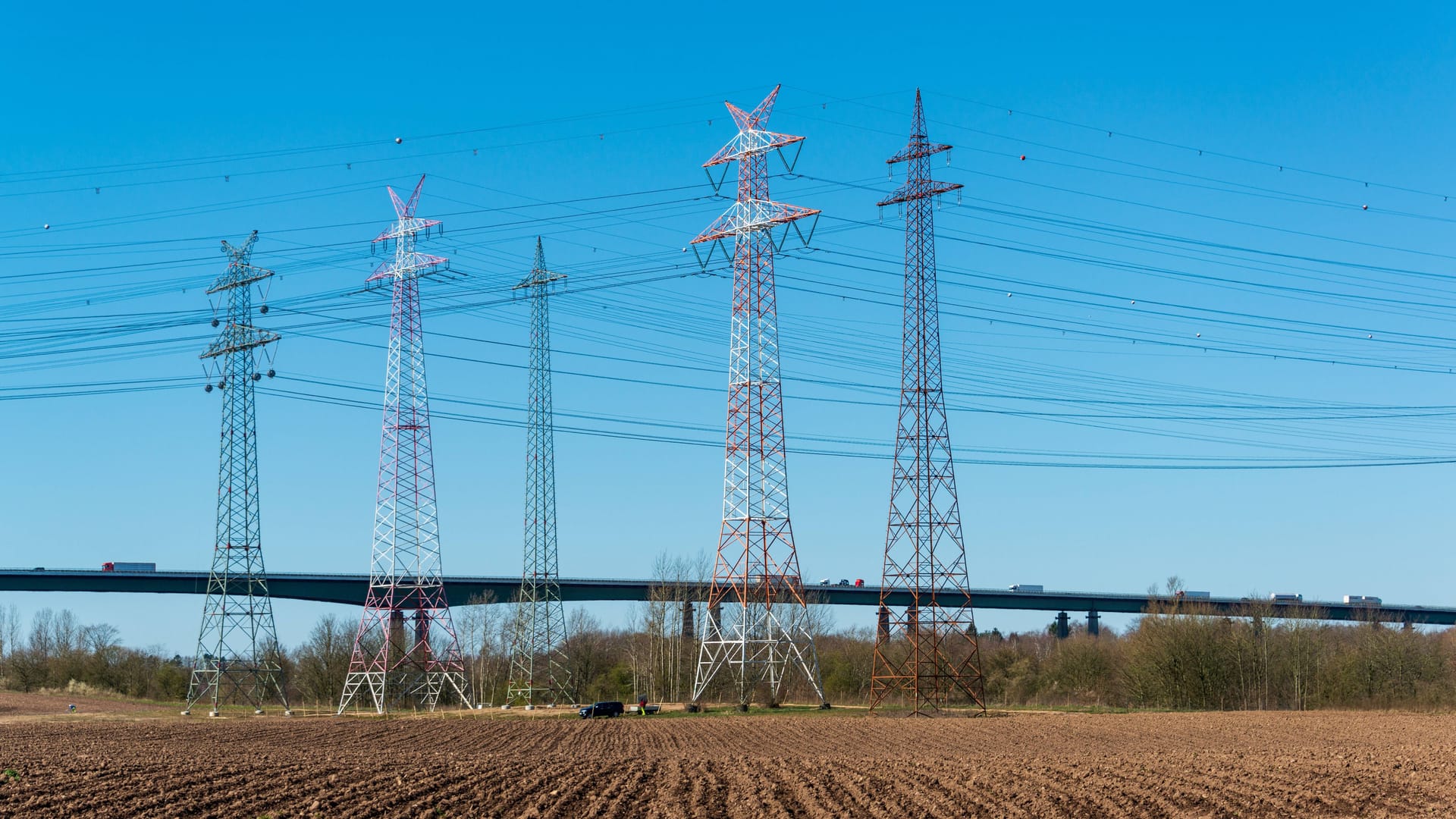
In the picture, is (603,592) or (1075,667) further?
(603,592)

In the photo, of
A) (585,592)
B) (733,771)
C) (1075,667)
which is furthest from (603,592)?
(733,771)

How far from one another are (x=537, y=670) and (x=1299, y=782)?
50401 millimetres

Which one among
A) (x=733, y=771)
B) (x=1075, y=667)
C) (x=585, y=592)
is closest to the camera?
(x=733, y=771)

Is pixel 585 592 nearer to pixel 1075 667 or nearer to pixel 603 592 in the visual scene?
pixel 603 592

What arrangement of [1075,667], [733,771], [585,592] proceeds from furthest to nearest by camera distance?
[585,592]
[1075,667]
[733,771]

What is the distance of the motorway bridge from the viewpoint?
112562 mm

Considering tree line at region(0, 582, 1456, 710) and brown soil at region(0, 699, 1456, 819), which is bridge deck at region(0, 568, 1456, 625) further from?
brown soil at region(0, 699, 1456, 819)

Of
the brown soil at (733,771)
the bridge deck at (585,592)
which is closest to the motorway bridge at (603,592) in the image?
the bridge deck at (585,592)

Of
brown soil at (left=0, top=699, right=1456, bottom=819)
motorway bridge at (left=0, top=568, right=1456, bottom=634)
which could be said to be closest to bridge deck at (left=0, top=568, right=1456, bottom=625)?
motorway bridge at (left=0, top=568, right=1456, bottom=634)

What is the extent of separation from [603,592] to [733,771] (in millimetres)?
99277

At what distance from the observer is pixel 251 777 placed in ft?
105

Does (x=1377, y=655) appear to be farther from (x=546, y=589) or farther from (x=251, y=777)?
(x=251, y=777)

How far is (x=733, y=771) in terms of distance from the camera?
35.0 metres

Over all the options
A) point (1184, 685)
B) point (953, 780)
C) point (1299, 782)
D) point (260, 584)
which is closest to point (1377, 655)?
point (1184, 685)
